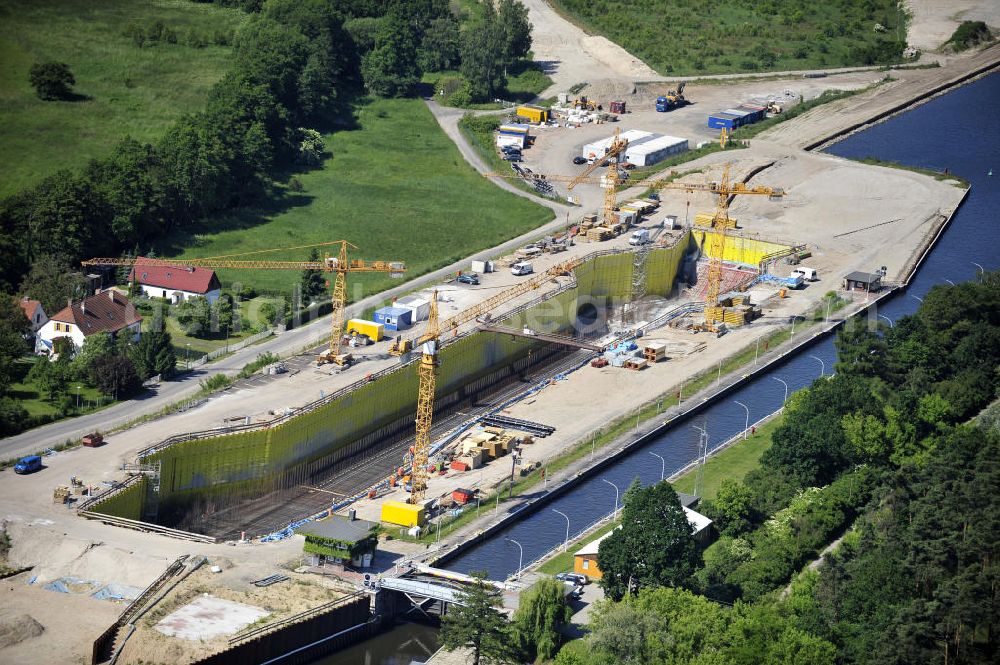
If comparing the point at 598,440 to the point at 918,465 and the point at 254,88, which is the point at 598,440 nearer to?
the point at 918,465

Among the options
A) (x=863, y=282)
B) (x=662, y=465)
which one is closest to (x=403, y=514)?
(x=662, y=465)

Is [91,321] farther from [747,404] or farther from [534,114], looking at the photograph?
[534,114]

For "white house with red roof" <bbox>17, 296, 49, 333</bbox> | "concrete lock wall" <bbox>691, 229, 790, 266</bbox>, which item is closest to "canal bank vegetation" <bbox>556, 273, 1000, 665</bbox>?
"concrete lock wall" <bbox>691, 229, 790, 266</bbox>

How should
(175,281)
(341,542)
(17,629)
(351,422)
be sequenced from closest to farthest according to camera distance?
1. (17,629)
2. (341,542)
3. (351,422)
4. (175,281)

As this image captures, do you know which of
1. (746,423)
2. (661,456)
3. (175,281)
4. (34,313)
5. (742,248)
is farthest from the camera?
(742,248)

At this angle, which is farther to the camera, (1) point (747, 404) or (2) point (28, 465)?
(1) point (747, 404)

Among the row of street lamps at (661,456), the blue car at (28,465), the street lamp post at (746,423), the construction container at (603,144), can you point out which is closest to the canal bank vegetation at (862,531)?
the street lamp post at (746,423)

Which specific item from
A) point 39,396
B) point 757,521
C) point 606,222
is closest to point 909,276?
point 606,222

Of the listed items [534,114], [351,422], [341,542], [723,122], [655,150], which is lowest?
[351,422]
